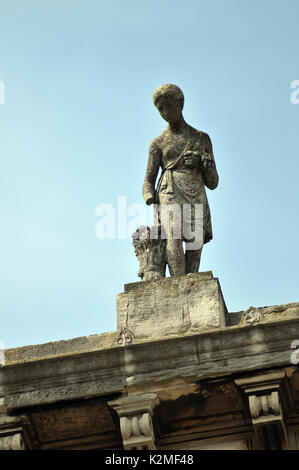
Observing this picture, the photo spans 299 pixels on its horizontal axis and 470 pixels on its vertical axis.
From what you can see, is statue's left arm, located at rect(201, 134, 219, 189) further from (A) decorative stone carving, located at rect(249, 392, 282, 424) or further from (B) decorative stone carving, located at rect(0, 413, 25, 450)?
(B) decorative stone carving, located at rect(0, 413, 25, 450)

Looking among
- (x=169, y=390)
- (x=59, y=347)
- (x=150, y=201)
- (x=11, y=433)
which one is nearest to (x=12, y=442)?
(x=11, y=433)

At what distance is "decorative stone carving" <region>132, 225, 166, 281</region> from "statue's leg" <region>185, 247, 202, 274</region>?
1.03 ft

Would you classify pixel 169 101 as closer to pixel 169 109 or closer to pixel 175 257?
pixel 169 109

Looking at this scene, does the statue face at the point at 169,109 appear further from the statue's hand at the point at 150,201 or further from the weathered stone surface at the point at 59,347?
the weathered stone surface at the point at 59,347

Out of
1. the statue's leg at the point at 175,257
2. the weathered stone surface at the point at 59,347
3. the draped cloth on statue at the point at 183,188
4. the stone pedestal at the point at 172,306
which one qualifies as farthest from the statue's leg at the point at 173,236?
the weathered stone surface at the point at 59,347

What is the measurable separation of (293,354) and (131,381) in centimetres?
174

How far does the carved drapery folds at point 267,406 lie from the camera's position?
12.4m

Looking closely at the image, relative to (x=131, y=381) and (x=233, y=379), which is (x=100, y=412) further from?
(x=233, y=379)

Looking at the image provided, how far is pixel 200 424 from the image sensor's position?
13.0 m

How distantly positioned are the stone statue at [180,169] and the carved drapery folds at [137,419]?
2.26m

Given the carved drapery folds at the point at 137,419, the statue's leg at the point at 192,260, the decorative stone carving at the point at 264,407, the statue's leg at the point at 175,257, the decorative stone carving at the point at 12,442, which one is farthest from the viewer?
the statue's leg at the point at 192,260
